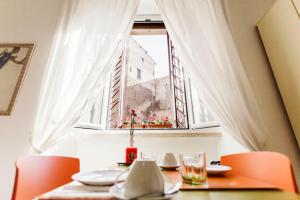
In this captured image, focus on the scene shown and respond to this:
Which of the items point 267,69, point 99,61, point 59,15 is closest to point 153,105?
point 99,61

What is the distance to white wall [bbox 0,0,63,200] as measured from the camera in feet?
5.13

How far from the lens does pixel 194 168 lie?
747mm

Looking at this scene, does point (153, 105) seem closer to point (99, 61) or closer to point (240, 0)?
point (99, 61)

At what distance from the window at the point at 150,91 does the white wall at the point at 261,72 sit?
53cm

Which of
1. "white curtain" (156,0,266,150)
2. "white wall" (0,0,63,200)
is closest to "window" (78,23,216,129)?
"white curtain" (156,0,266,150)

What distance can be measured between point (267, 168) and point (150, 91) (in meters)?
1.57

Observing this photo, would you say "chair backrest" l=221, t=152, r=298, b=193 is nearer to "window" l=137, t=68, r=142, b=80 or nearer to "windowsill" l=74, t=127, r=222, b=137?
"windowsill" l=74, t=127, r=222, b=137

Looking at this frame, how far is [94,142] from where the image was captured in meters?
1.89

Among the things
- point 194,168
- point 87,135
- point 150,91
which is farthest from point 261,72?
point 87,135

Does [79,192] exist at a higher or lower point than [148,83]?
lower

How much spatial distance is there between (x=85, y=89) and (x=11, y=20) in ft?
3.84

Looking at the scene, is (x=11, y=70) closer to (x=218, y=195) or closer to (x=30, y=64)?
(x=30, y=64)

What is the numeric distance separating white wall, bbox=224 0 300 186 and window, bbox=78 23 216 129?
0.53 m

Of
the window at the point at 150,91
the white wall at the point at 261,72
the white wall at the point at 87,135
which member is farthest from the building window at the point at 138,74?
the white wall at the point at 261,72
